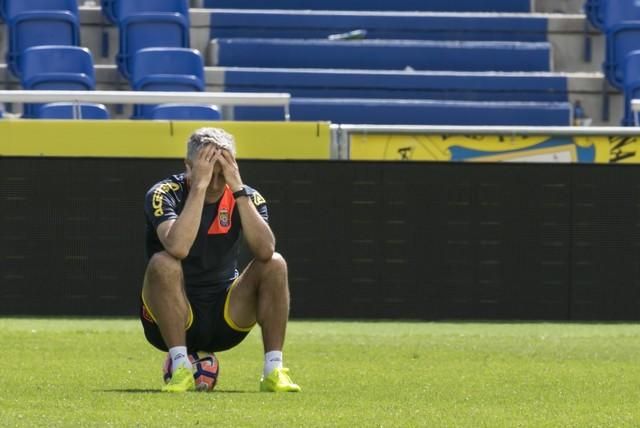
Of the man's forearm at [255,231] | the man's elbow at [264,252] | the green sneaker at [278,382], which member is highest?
the man's forearm at [255,231]

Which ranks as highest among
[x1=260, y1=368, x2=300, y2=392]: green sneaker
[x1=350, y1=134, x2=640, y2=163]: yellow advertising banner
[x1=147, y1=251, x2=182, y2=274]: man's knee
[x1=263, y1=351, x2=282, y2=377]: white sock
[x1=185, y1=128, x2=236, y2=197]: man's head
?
[x1=185, y1=128, x2=236, y2=197]: man's head

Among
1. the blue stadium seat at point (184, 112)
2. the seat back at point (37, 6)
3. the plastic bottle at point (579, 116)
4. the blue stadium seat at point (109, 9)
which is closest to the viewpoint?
the blue stadium seat at point (184, 112)

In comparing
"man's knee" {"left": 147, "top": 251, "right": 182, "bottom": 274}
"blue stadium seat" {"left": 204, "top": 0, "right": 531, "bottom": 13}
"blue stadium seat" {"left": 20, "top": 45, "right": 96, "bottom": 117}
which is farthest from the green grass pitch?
"blue stadium seat" {"left": 204, "top": 0, "right": 531, "bottom": 13}

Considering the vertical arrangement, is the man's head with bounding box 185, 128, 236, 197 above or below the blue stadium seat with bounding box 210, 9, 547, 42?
above

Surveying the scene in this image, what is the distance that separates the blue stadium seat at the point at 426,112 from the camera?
18.8m

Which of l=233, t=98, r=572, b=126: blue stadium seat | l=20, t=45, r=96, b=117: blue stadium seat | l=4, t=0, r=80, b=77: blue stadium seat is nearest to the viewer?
l=20, t=45, r=96, b=117: blue stadium seat

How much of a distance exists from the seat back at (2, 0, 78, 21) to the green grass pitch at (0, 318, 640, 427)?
6.43 metres

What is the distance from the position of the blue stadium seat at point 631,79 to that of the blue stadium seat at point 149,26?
17.3 feet

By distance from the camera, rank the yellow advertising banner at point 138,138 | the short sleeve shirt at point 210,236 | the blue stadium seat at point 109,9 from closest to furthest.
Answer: the short sleeve shirt at point 210,236
the yellow advertising banner at point 138,138
the blue stadium seat at point 109,9

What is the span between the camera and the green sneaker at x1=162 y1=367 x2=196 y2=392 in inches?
291

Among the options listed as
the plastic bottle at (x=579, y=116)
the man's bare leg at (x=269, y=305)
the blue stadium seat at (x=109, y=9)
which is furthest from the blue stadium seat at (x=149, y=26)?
the man's bare leg at (x=269, y=305)

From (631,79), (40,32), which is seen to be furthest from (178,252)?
(40,32)

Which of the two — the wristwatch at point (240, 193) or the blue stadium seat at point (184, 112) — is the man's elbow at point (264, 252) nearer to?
the wristwatch at point (240, 193)

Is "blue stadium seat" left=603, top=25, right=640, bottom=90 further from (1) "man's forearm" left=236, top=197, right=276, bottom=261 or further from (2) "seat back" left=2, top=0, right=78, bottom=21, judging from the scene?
(1) "man's forearm" left=236, top=197, right=276, bottom=261
